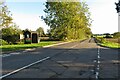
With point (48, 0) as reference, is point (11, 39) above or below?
below

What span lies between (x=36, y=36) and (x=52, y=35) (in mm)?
27719

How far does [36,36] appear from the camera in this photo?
7088cm

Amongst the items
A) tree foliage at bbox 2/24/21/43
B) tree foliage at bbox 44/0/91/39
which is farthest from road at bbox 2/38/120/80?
tree foliage at bbox 44/0/91/39

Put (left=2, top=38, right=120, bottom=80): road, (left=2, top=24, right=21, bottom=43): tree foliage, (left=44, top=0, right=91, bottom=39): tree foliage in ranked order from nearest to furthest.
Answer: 1. (left=2, top=38, right=120, bottom=80): road
2. (left=2, top=24, right=21, bottom=43): tree foliage
3. (left=44, top=0, right=91, bottom=39): tree foliage

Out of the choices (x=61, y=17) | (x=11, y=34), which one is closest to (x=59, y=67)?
(x=11, y=34)

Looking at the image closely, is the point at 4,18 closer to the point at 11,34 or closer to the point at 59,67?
the point at 11,34

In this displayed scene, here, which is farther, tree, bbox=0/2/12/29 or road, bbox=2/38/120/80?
tree, bbox=0/2/12/29

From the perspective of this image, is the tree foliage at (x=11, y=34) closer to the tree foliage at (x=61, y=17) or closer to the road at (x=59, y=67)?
the tree foliage at (x=61, y=17)

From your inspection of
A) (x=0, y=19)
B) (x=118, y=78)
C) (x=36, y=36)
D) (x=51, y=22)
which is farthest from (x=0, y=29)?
(x=118, y=78)

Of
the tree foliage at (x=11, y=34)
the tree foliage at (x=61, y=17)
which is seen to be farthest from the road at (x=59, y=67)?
the tree foliage at (x=61, y=17)

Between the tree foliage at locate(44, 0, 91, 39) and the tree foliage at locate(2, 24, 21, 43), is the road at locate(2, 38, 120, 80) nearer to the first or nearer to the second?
the tree foliage at locate(2, 24, 21, 43)

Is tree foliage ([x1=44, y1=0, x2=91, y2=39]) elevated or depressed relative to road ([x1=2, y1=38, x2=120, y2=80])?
elevated

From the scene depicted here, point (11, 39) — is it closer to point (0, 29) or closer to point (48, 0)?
point (0, 29)

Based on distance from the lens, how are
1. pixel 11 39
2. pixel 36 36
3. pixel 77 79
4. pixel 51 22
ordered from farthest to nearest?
pixel 51 22 → pixel 36 36 → pixel 11 39 → pixel 77 79
